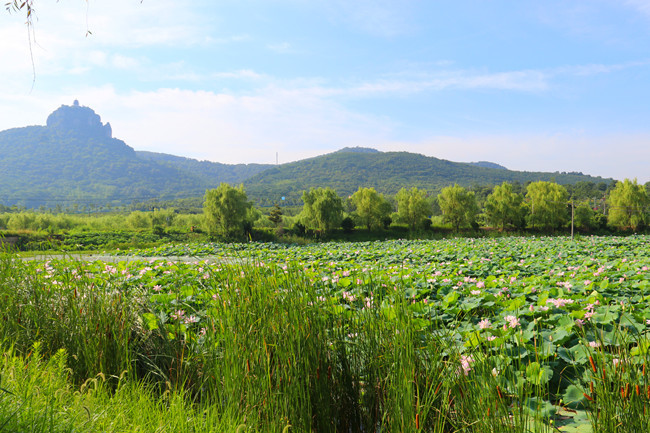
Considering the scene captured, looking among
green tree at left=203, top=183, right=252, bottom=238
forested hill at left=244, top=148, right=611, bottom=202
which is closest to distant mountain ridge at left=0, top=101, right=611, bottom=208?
forested hill at left=244, top=148, right=611, bottom=202

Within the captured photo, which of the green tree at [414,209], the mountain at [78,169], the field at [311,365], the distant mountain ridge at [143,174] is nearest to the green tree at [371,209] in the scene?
the green tree at [414,209]

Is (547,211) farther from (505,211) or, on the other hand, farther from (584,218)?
(505,211)

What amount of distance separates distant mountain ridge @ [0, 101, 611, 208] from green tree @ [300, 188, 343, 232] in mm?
61840

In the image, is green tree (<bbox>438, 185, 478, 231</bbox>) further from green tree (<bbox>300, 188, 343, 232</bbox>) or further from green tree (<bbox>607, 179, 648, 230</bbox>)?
green tree (<bbox>607, 179, 648, 230</bbox>)

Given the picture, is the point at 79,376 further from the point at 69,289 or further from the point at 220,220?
the point at 220,220

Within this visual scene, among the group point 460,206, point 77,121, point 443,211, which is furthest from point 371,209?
point 77,121

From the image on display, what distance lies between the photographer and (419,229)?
117 ft

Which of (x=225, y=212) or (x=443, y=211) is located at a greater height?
(x=443, y=211)

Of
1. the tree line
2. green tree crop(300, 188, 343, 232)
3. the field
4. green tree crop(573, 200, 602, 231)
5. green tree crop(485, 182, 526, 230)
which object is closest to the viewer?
the field

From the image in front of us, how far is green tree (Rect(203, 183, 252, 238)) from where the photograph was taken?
103 ft

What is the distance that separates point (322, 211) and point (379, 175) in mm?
97131

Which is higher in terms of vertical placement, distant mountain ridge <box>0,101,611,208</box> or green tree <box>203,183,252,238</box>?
distant mountain ridge <box>0,101,611,208</box>

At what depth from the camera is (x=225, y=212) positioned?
31547 millimetres

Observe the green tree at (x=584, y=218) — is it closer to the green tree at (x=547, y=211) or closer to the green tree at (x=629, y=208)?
the green tree at (x=547, y=211)
